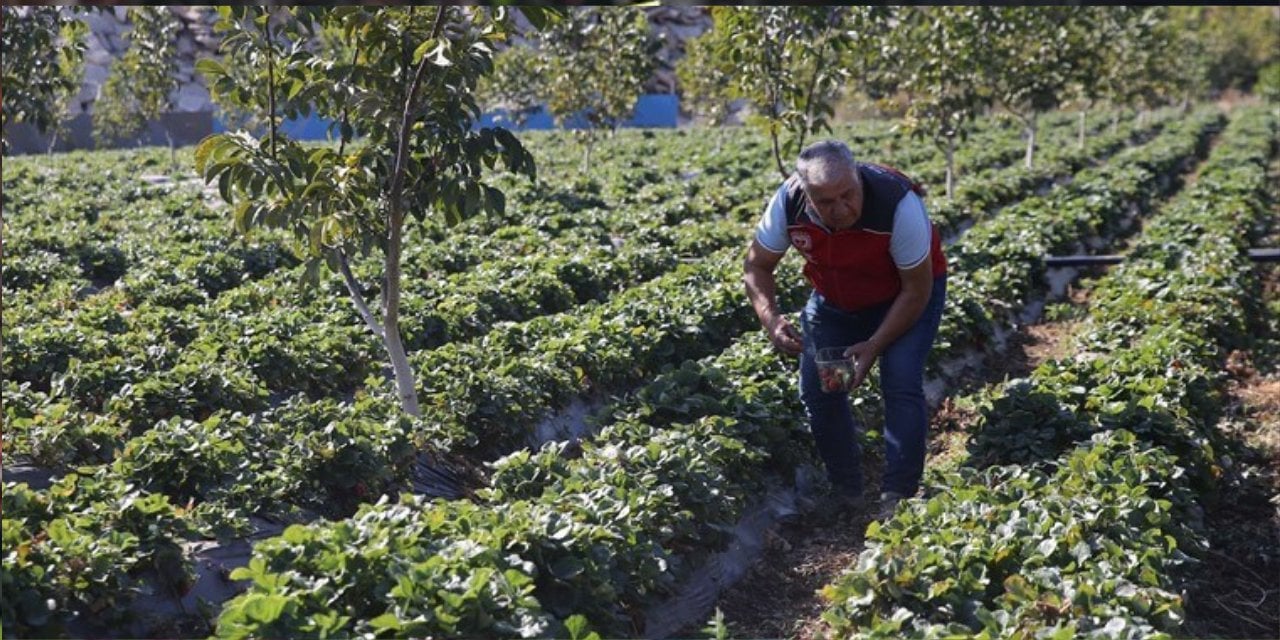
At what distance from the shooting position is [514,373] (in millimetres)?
6652

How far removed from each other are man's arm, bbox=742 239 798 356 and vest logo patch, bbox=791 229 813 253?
0.33ft

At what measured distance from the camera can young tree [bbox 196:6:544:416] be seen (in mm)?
5723

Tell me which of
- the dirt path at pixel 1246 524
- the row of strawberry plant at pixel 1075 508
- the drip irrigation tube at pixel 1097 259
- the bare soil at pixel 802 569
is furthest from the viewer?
the drip irrigation tube at pixel 1097 259

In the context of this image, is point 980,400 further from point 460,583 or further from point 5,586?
point 5,586

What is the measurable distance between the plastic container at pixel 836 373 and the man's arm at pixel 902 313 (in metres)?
0.03

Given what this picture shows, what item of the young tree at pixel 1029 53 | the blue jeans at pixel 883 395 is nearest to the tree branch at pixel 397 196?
the blue jeans at pixel 883 395

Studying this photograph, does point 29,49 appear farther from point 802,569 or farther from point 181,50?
point 181,50

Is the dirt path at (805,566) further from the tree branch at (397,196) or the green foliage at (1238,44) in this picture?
the green foliage at (1238,44)

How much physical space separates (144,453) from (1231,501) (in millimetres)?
4828

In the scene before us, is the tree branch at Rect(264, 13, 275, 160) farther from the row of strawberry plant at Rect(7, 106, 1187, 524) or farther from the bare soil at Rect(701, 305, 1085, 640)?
the bare soil at Rect(701, 305, 1085, 640)

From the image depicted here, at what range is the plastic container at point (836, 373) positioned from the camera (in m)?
5.51

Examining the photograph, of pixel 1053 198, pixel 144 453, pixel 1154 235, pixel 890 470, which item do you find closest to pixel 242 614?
pixel 144 453

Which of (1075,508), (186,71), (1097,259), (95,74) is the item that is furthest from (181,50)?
(1075,508)

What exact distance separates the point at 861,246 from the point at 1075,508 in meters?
1.41
